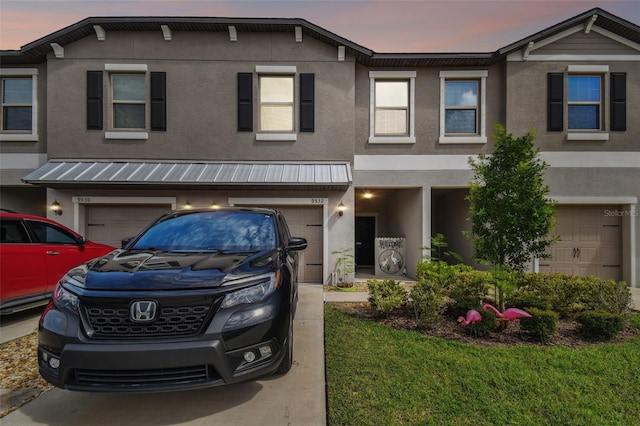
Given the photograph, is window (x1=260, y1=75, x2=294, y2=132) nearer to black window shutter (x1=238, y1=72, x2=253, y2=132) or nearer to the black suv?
black window shutter (x1=238, y1=72, x2=253, y2=132)

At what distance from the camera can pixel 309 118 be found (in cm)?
825

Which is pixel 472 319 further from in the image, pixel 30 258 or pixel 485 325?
pixel 30 258

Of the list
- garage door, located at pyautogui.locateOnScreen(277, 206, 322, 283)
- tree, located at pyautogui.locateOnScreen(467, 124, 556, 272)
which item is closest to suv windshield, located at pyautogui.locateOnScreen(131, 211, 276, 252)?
tree, located at pyautogui.locateOnScreen(467, 124, 556, 272)

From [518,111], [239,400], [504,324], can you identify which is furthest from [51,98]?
[518,111]

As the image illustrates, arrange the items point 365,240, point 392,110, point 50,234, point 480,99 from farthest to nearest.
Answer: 1. point 365,240
2. point 392,110
3. point 480,99
4. point 50,234

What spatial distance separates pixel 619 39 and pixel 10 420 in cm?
1442

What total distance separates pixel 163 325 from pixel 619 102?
39.8ft

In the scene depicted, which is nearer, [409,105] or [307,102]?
[307,102]

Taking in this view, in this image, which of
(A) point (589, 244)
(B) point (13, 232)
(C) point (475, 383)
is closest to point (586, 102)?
(A) point (589, 244)

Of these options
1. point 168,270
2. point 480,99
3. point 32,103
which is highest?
point 480,99

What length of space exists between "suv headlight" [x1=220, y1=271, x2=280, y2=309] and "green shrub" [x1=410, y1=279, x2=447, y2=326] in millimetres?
2903

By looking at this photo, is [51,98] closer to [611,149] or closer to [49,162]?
[49,162]

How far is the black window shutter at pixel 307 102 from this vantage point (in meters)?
8.25

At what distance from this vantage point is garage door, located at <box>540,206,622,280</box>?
839 cm
